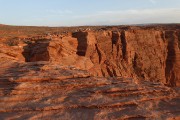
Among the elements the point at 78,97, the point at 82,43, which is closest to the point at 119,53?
the point at 82,43

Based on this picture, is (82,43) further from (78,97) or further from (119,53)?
(78,97)

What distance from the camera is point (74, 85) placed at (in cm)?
996

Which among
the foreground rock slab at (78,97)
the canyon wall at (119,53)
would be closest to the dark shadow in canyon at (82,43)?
the canyon wall at (119,53)

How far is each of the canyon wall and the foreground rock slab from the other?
10005mm

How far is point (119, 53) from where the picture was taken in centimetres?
3109

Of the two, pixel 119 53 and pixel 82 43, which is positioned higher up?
pixel 82 43

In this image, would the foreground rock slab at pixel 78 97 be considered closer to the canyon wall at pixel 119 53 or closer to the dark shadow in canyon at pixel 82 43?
the canyon wall at pixel 119 53

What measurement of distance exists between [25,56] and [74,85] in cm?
1191

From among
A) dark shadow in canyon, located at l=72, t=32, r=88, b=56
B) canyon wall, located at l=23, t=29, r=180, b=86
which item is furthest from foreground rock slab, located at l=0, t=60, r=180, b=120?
dark shadow in canyon, located at l=72, t=32, r=88, b=56

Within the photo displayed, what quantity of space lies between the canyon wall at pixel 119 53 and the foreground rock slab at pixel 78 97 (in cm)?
1000

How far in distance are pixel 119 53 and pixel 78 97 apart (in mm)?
22165

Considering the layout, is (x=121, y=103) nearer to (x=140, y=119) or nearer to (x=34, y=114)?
(x=140, y=119)

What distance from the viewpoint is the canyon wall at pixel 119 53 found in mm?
21484

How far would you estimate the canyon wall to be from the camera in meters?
21.5
